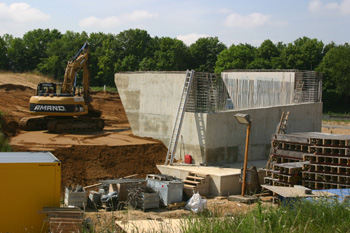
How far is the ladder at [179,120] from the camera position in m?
19.8

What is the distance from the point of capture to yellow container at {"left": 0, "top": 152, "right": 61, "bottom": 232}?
9.97 meters

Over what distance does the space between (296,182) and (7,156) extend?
10.1m

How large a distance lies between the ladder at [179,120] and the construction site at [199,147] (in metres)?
0.05

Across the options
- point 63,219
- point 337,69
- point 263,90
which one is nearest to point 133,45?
point 337,69

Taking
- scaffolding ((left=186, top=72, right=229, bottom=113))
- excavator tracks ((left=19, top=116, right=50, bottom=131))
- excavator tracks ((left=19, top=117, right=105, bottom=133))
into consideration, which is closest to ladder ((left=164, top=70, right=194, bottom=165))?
scaffolding ((left=186, top=72, right=229, bottom=113))

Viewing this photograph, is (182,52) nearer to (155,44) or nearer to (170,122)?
(155,44)

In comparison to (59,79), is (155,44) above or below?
above

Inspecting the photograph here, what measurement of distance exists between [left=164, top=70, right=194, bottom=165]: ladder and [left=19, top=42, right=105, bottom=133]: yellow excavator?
8101 mm

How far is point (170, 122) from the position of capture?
22078 millimetres

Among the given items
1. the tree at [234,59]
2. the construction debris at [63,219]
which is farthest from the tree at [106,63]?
the construction debris at [63,219]

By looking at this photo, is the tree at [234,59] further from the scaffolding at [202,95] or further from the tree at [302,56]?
the scaffolding at [202,95]

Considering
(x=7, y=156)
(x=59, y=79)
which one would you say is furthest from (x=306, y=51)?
(x=7, y=156)

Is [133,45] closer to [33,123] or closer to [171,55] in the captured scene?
[171,55]

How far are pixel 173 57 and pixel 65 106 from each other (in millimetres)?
46177
